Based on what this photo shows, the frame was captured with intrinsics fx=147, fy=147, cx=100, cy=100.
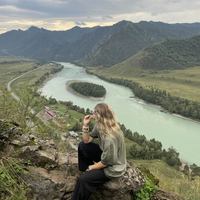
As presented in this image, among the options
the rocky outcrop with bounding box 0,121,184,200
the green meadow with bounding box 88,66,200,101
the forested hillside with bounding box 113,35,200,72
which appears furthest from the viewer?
the forested hillside with bounding box 113,35,200,72

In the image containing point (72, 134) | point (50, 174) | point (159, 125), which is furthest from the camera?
point (159, 125)

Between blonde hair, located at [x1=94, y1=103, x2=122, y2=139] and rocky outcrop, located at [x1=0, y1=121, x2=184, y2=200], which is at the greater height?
blonde hair, located at [x1=94, y1=103, x2=122, y2=139]

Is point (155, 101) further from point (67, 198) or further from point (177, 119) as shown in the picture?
point (67, 198)

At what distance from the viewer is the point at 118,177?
13.8ft

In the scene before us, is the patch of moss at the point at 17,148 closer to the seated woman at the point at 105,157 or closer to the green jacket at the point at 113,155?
the seated woman at the point at 105,157

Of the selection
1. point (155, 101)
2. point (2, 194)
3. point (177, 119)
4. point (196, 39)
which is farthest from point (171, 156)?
point (196, 39)

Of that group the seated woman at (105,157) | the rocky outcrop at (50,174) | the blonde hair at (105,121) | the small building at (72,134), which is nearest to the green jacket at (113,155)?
the seated woman at (105,157)

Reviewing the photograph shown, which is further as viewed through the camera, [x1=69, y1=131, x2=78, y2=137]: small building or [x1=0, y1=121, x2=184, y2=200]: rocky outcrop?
[x1=69, y1=131, x2=78, y2=137]: small building

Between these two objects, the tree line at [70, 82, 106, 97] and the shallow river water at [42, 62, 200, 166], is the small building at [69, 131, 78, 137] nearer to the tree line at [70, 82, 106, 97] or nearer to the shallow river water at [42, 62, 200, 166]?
the shallow river water at [42, 62, 200, 166]

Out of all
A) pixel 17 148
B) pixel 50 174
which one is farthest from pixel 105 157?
pixel 17 148

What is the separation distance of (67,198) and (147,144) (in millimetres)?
38560

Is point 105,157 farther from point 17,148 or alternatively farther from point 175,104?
point 175,104

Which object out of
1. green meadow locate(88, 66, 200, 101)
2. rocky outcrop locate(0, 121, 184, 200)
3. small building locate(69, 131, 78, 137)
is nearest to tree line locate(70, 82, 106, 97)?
small building locate(69, 131, 78, 137)

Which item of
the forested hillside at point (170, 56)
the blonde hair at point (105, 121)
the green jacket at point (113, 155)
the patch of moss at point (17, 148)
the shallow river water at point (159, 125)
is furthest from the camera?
the forested hillside at point (170, 56)
